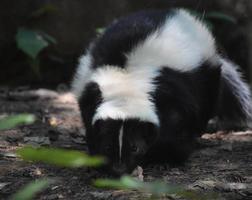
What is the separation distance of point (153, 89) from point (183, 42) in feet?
2.90

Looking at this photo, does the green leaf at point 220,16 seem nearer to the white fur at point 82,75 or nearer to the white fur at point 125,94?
the white fur at point 82,75

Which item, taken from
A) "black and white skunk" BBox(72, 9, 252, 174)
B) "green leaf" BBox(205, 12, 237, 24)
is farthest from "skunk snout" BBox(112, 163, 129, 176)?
"green leaf" BBox(205, 12, 237, 24)

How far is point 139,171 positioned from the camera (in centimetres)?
497

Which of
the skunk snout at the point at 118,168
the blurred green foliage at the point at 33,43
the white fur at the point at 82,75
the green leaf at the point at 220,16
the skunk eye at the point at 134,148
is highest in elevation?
the green leaf at the point at 220,16

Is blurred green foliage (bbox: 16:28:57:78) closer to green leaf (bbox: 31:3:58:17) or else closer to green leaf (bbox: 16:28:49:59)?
green leaf (bbox: 16:28:49:59)

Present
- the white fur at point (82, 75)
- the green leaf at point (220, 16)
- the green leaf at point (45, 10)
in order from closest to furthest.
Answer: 1. the white fur at point (82, 75)
2. the green leaf at point (220, 16)
3. the green leaf at point (45, 10)

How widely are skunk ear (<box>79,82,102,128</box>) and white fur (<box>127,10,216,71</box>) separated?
0.37 metres

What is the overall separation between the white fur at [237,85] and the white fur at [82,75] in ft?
5.50

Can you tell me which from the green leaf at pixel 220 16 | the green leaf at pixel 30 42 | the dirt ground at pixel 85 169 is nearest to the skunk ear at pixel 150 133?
the dirt ground at pixel 85 169

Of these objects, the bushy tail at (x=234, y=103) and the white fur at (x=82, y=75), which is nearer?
the white fur at (x=82, y=75)

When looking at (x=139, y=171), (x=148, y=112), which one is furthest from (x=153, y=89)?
(x=139, y=171)

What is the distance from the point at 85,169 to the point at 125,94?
897mm

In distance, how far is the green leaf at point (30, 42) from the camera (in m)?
8.85

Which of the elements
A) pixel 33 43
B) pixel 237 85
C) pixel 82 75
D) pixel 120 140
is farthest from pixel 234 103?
pixel 33 43
